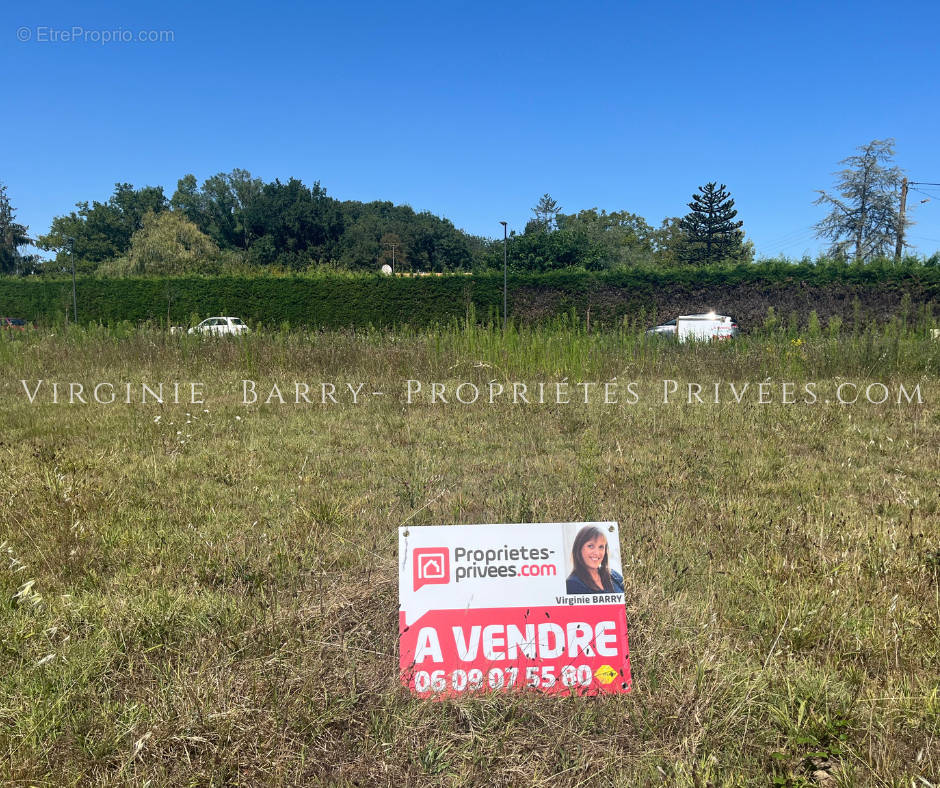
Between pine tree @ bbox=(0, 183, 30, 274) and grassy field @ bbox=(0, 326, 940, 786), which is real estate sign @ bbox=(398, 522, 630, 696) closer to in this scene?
grassy field @ bbox=(0, 326, 940, 786)

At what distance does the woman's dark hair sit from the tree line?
28404 millimetres

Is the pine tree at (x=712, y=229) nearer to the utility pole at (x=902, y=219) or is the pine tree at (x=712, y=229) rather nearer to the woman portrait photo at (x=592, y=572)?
the utility pole at (x=902, y=219)

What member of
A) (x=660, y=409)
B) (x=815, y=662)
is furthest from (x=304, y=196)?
(x=815, y=662)

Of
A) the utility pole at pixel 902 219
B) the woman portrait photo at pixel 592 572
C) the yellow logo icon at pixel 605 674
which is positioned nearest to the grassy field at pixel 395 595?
the yellow logo icon at pixel 605 674

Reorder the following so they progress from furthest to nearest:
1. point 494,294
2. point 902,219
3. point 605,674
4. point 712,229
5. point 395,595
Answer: point 712,229, point 902,219, point 494,294, point 395,595, point 605,674

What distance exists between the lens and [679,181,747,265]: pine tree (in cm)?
5288

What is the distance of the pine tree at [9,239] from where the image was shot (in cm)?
4588

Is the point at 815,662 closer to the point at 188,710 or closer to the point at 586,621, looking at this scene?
the point at 586,621

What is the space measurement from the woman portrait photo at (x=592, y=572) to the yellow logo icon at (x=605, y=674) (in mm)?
226

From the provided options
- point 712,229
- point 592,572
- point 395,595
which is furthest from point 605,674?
point 712,229

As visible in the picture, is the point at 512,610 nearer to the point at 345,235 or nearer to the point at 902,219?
the point at 902,219

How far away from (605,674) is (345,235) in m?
58.8

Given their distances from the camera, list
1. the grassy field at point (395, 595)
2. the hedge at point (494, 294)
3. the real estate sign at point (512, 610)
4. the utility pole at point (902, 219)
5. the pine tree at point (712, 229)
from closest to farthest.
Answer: the grassy field at point (395, 595) < the real estate sign at point (512, 610) < the hedge at point (494, 294) < the utility pole at point (902, 219) < the pine tree at point (712, 229)

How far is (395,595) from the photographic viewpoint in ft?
7.55
